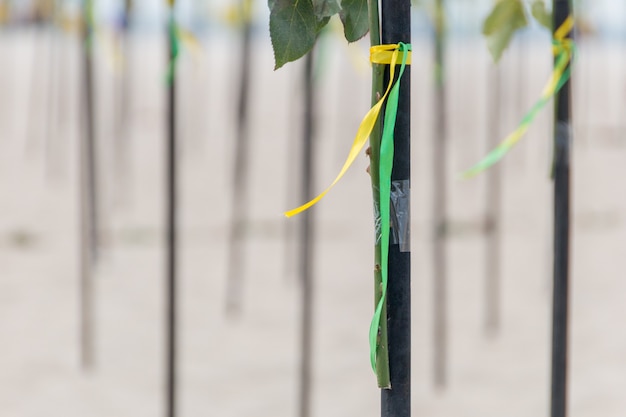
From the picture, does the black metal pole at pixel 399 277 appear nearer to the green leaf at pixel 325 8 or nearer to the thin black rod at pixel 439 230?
the green leaf at pixel 325 8

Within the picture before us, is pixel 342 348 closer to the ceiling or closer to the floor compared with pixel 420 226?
closer to the floor

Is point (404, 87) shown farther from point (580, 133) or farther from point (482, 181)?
point (580, 133)

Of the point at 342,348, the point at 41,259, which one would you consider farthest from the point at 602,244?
the point at 41,259

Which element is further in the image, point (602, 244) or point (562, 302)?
point (602, 244)

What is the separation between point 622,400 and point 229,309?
1281 millimetres

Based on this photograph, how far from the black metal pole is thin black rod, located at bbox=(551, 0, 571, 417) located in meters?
0.42

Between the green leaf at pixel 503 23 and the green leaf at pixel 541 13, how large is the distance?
17 mm

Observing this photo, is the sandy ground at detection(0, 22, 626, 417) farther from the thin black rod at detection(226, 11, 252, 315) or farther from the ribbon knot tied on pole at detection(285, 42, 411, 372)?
the ribbon knot tied on pole at detection(285, 42, 411, 372)

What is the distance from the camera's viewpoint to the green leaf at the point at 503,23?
3.91 feet

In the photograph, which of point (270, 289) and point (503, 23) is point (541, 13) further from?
point (270, 289)

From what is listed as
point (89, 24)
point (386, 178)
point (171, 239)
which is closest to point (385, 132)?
point (386, 178)

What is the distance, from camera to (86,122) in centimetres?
236

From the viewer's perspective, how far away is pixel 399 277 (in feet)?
2.73

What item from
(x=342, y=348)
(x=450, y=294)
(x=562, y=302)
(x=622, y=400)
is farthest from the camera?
(x=450, y=294)
